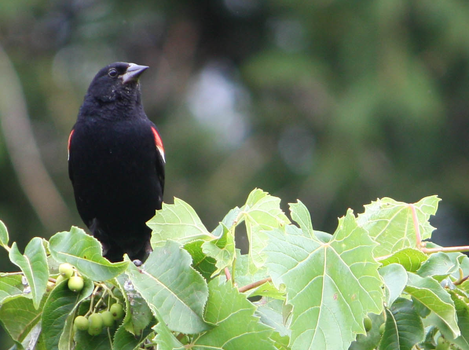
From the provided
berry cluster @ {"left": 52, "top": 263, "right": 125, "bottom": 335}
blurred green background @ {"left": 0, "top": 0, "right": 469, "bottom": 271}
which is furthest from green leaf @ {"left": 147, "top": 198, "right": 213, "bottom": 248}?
blurred green background @ {"left": 0, "top": 0, "right": 469, "bottom": 271}

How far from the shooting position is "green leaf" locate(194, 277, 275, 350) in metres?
1.34

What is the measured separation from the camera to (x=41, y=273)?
131 centimetres

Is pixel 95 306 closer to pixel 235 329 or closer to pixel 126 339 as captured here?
pixel 126 339

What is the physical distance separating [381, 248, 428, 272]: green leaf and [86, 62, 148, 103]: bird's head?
2.74m

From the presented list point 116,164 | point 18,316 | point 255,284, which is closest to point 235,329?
point 255,284

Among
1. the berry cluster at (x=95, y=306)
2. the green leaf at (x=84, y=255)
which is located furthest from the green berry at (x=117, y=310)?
the green leaf at (x=84, y=255)

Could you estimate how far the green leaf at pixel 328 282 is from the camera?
1321 millimetres

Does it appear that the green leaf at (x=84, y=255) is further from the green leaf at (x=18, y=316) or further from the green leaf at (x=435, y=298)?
the green leaf at (x=435, y=298)

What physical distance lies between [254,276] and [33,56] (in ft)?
32.4

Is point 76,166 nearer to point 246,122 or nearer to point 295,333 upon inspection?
point 295,333

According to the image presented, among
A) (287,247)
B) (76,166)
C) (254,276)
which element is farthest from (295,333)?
(76,166)

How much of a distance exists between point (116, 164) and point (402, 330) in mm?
2481

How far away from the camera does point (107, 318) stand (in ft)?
4.55

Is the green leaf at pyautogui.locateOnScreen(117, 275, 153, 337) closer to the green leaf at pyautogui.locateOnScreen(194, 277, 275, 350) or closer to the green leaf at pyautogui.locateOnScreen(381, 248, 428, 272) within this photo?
the green leaf at pyautogui.locateOnScreen(194, 277, 275, 350)
